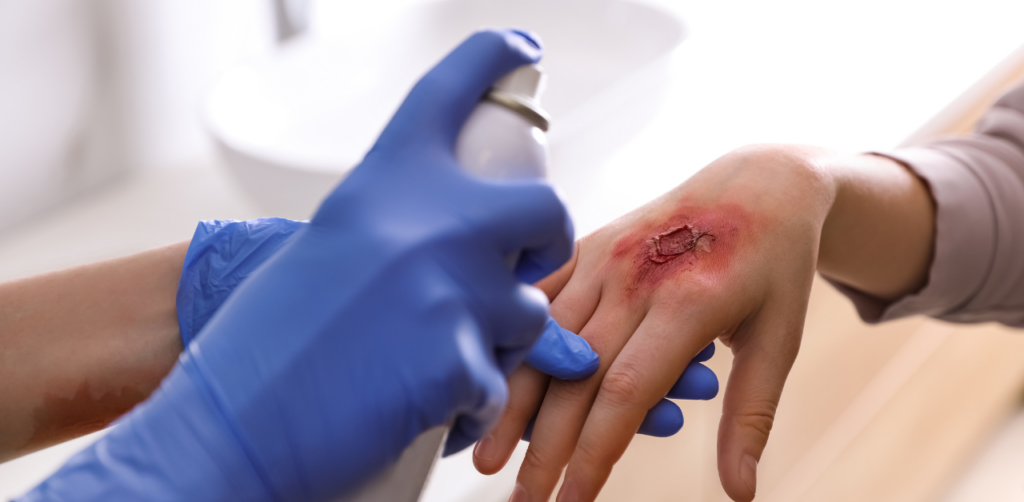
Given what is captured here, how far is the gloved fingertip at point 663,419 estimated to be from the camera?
62 centimetres

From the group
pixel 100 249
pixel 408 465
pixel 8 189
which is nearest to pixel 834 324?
pixel 408 465

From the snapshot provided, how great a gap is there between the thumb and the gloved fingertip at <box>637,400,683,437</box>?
43 mm

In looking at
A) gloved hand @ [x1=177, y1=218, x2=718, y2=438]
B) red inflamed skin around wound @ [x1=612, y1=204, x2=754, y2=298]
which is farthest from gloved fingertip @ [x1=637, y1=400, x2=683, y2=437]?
red inflamed skin around wound @ [x1=612, y1=204, x2=754, y2=298]

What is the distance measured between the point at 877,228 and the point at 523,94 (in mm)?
576

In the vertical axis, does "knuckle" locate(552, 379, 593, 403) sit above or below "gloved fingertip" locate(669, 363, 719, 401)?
above

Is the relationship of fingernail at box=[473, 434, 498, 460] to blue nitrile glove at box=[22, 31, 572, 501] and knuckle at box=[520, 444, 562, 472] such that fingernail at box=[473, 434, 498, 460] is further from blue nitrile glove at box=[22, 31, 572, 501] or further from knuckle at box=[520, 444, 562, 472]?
blue nitrile glove at box=[22, 31, 572, 501]

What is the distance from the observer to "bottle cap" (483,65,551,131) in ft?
1.36

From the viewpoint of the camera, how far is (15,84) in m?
0.86

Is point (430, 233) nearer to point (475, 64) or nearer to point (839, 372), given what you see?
point (475, 64)

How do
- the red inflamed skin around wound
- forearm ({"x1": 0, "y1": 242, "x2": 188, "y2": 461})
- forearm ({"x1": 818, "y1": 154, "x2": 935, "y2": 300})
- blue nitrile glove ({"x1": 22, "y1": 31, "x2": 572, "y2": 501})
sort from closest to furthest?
1. blue nitrile glove ({"x1": 22, "y1": 31, "x2": 572, "y2": 501})
2. forearm ({"x1": 0, "y1": 242, "x2": 188, "y2": 461})
3. the red inflamed skin around wound
4. forearm ({"x1": 818, "y1": 154, "x2": 935, "y2": 300})

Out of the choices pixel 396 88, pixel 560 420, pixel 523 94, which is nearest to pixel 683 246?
pixel 560 420

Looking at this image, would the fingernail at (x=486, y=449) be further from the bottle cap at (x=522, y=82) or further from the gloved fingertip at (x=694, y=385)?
the bottle cap at (x=522, y=82)

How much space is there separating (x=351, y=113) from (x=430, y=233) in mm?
792

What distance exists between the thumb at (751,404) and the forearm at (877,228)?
0.21 meters
